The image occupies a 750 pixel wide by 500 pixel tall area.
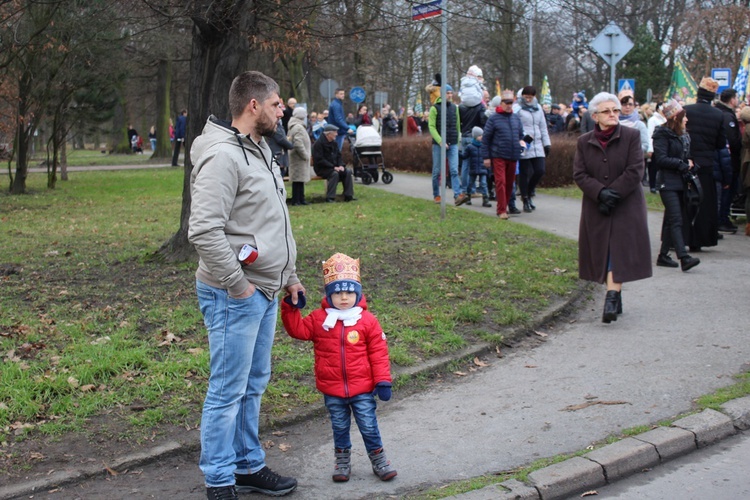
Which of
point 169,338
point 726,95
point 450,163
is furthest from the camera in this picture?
point 450,163

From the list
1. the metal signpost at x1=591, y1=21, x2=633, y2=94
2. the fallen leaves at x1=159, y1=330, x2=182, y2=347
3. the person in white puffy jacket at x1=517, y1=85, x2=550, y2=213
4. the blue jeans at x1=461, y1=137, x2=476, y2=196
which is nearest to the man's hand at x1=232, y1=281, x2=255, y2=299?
the fallen leaves at x1=159, y1=330, x2=182, y2=347

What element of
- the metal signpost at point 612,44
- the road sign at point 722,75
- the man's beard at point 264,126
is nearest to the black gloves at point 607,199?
the man's beard at point 264,126

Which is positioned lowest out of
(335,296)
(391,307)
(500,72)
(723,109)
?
(391,307)

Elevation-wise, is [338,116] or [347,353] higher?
[338,116]

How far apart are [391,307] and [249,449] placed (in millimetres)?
3571

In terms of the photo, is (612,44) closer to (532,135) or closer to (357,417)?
(532,135)

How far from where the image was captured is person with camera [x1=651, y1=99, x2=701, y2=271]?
997 centimetres

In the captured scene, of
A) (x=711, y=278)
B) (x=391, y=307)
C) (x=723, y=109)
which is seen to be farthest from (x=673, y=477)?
(x=723, y=109)

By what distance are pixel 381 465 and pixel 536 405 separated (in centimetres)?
158

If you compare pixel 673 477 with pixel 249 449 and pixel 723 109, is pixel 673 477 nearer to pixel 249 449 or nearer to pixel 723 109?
pixel 249 449

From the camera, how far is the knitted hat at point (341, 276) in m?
4.57

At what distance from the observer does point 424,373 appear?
649 cm

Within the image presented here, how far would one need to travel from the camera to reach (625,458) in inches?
192


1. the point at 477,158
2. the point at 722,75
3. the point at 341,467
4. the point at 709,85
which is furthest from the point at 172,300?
the point at 722,75
